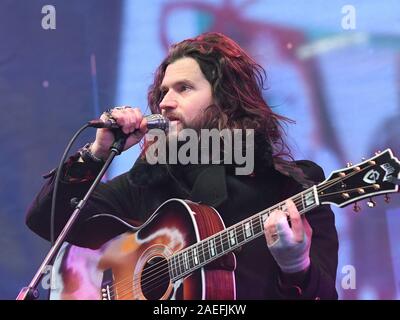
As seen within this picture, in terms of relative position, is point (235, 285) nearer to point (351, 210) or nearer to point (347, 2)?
point (351, 210)

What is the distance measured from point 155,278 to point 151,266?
0.12ft

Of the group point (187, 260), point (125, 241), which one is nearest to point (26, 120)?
point (125, 241)

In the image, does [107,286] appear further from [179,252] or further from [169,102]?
[169,102]

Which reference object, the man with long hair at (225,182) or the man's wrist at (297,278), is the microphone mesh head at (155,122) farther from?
the man's wrist at (297,278)

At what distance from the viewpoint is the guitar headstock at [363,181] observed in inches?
66.2

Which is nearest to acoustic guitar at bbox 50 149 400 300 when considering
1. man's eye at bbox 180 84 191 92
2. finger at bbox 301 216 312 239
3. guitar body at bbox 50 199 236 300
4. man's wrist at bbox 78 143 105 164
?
guitar body at bbox 50 199 236 300

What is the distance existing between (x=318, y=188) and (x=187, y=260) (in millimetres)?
397

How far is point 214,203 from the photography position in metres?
1.98

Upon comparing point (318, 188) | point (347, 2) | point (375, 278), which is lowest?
point (375, 278)

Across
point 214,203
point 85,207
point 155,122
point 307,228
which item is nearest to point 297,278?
point 307,228

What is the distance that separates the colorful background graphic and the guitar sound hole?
0.39 meters

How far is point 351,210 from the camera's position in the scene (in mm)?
2117

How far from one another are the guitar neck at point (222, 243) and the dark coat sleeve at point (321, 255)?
15 cm

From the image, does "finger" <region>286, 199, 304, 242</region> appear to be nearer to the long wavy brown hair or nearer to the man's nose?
the long wavy brown hair
